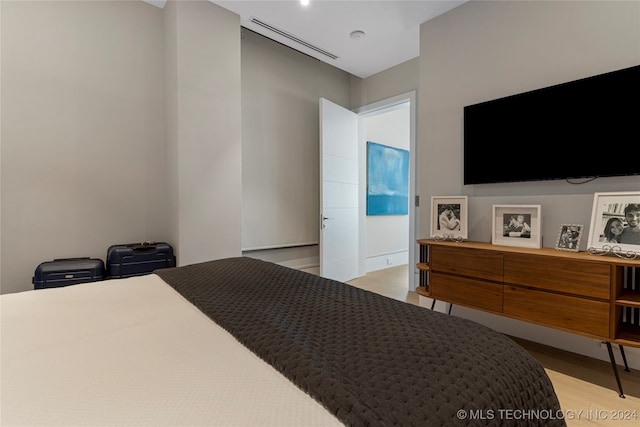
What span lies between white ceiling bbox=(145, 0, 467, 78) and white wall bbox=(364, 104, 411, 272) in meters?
1.16

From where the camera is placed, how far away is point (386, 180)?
475 cm

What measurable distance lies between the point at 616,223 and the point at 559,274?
443 millimetres

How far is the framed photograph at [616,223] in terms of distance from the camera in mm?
1674

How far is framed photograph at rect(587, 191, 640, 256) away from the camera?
167 centimetres

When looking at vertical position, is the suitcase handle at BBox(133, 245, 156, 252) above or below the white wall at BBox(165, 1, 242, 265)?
below

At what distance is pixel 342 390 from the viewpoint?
0.56 m

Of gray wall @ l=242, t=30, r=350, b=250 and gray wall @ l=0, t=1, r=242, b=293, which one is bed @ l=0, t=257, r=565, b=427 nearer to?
gray wall @ l=0, t=1, r=242, b=293

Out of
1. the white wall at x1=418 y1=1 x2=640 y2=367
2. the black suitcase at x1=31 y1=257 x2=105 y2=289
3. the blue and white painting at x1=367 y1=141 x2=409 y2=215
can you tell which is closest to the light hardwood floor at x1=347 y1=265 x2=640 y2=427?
the white wall at x1=418 y1=1 x2=640 y2=367

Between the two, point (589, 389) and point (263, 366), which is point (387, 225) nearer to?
point (589, 389)

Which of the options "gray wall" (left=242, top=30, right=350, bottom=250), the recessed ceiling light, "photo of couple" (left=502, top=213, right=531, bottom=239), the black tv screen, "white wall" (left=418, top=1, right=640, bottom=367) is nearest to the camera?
the black tv screen

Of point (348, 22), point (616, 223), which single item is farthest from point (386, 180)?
point (616, 223)

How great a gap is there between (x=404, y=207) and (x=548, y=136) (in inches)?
124

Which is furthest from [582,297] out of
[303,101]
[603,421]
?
[303,101]

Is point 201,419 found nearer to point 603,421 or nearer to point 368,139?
point 603,421
